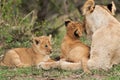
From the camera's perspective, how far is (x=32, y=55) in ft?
31.3

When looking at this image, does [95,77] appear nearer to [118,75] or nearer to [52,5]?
[118,75]

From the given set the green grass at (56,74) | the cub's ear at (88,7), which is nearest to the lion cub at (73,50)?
the green grass at (56,74)

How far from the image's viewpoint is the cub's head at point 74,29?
870 centimetres

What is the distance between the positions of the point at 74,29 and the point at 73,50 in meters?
0.48

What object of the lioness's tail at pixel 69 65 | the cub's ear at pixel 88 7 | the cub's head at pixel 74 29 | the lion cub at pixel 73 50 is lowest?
the lioness's tail at pixel 69 65

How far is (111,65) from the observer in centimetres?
840

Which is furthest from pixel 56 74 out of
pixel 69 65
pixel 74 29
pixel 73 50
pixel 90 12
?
pixel 90 12

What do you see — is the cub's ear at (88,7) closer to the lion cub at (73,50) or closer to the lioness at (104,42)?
the lioness at (104,42)

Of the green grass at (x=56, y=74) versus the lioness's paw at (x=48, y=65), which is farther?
the lioness's paw at (x=48, y=65)

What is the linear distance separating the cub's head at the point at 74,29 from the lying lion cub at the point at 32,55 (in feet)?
2.46

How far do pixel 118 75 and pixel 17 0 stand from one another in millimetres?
6188

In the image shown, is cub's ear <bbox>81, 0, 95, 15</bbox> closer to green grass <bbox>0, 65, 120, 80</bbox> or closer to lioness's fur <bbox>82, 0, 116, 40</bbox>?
lioness's fur <bbox>82, 0, 116, 40</bbox>

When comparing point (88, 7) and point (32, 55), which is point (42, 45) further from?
point (88, 7)

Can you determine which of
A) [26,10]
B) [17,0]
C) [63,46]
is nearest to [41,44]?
[63,46]
